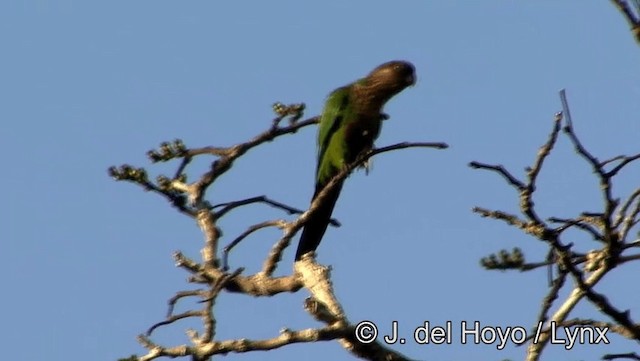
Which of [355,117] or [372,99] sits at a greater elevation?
[372,99]

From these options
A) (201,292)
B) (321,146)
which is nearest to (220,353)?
(201,292)

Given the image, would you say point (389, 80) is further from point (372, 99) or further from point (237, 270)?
point (237, 270)

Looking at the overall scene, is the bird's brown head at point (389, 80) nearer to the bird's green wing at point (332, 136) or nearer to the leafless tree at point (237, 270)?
the bird's green wing at point (332, 136)

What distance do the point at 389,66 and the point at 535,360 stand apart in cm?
392

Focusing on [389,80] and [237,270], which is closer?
[237,270]

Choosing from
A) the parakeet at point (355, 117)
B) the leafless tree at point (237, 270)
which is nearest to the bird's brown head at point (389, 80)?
the parakeet at point (355, 117)

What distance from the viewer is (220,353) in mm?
3986

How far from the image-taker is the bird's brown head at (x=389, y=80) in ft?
25.2

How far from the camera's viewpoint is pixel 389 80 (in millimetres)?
7668

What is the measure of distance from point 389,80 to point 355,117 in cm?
38

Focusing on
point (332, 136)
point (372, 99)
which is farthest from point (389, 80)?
point (332, 136)

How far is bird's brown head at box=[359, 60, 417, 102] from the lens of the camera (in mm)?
7672

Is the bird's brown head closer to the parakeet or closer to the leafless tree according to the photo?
the parakeet

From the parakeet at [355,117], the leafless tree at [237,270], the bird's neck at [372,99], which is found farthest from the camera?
the bird's neck at [372,99]
